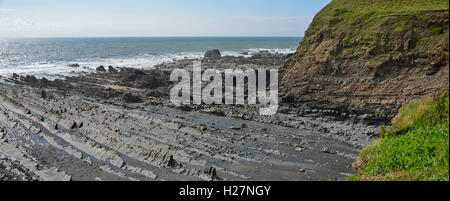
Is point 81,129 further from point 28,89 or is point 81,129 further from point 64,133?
point 28,89

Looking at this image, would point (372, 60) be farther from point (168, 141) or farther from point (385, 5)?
point (168, 141)

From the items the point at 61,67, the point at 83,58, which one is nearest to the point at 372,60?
the point at 61,67

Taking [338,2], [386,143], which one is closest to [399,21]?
[338,2]

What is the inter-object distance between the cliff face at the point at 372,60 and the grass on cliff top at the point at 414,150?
6.75m

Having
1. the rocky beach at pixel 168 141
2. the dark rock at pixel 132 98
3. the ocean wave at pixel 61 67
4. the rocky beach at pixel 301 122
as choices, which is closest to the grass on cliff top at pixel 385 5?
the rocky beach at pixel 301 122

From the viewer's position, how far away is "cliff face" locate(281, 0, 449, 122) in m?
20.4

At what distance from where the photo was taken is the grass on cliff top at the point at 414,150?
32.9 ft

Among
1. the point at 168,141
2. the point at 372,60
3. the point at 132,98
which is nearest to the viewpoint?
the point at 168,141

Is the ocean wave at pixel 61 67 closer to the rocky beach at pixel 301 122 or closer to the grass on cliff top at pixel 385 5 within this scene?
the rocky beach at pixel 301 122
